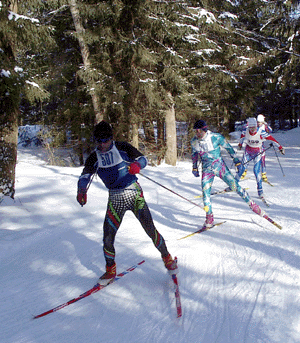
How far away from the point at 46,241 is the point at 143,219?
269 cm

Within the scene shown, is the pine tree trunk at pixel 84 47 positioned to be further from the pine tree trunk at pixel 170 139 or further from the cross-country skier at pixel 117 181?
the cross-country skier at pixel 117 181

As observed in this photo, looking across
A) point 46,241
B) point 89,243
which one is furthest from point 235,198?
point 46,241

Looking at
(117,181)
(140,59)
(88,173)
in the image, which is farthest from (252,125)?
(140,59)

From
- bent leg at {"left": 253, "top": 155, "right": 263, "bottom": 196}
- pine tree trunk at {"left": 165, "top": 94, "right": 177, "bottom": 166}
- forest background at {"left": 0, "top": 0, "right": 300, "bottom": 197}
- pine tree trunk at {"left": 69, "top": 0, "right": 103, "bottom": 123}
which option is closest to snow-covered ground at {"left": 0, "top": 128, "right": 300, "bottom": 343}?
bent leg at {"left": 253, "top": 155, "right": 263, "bottom": 196}

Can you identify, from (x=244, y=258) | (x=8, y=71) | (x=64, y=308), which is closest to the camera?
(x=64, y=308)

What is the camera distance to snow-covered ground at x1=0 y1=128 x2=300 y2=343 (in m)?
3.18

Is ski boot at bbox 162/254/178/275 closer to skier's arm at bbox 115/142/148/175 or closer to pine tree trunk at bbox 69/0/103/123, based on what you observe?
skier's arm at bbox 115/142/148/175

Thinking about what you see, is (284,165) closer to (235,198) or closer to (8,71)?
(235,198)

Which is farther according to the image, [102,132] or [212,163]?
[212,163]

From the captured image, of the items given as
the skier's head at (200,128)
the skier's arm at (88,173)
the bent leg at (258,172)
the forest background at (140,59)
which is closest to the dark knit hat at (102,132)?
the skier's arm at (88,173)

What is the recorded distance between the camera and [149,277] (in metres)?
4.35

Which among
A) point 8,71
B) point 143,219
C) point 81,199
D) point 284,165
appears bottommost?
point 284,165

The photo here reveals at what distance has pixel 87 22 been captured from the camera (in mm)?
14328

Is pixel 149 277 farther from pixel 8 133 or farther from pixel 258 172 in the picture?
pixel 258 172
